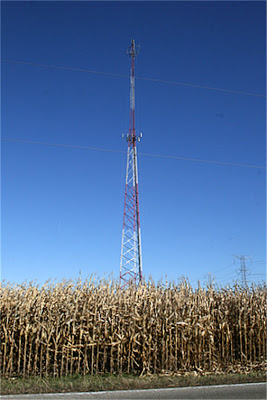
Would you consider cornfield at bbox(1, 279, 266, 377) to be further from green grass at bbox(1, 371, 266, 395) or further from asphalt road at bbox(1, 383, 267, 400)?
asphalt road at bbox(1, 383, 267, 400)

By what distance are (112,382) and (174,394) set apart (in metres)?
1.57

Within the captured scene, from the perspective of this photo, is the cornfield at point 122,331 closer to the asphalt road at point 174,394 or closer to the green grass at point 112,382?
the green grass at point 112,382

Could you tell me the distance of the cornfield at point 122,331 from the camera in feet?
31.4

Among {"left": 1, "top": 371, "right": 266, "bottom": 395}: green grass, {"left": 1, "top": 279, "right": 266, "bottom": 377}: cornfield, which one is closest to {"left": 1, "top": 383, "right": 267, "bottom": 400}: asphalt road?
{"left": 1, "top": 371, "right": 266, "bottom": 395}: green grass

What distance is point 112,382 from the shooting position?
27.9ft

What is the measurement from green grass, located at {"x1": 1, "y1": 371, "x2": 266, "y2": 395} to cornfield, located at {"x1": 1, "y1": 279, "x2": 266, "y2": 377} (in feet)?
1.15

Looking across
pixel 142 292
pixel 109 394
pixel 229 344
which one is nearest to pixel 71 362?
pixel 109 394

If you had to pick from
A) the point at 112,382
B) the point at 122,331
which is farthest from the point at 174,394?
the point at 122,331

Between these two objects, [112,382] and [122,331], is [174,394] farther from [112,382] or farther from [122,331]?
[122,331]

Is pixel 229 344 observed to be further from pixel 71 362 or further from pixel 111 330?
pixel 71 362

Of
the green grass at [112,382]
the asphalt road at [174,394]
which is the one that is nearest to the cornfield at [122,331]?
the green grass at [112,382]

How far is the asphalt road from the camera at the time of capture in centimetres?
746

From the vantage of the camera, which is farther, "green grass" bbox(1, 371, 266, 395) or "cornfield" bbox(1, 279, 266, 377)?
"cornfield" bbox(1, 279, 266, 377)

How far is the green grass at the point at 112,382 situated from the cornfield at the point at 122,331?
0.35 metres
